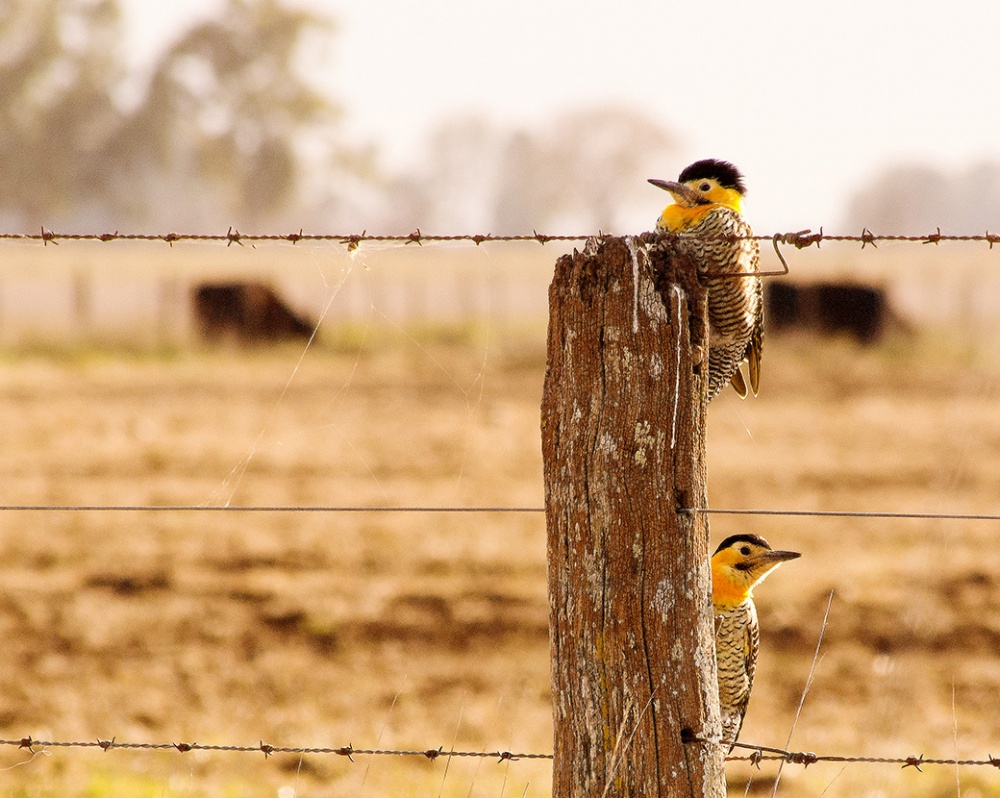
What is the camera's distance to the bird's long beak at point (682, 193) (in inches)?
137

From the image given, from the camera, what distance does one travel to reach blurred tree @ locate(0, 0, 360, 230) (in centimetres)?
6181

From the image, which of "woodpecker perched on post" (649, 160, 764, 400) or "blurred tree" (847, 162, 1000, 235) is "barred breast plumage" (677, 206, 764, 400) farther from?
"blurred tree" (847, 162, 1000, 235)

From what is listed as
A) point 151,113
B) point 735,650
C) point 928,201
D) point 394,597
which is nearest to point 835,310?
point 394,597

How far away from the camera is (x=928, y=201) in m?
108

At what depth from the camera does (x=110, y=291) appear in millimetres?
43188

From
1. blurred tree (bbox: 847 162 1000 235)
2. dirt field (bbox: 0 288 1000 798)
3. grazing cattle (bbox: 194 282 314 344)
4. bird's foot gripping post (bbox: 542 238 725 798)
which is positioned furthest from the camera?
blurred tree (bbox: 847 162 1000 235)

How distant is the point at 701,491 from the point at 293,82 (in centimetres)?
6258

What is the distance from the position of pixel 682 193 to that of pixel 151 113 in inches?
2554

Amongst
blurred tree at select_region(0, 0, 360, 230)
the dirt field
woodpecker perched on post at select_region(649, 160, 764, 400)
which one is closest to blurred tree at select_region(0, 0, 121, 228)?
blurred tree at select_region(0, 0, 360, 230)

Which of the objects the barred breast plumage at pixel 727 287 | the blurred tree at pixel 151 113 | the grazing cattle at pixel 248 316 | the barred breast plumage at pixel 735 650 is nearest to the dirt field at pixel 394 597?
the barred breast plumage at pixel 735 650

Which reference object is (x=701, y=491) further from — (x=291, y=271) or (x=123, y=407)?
(x=291, y=271)

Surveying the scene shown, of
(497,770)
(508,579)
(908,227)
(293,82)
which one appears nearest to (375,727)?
(497,770)

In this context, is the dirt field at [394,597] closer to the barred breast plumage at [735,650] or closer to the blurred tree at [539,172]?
the barred breast plumage at [735,650]

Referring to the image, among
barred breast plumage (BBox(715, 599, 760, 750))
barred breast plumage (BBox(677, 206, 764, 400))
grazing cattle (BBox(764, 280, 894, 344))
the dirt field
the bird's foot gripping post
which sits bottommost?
the dirt field
